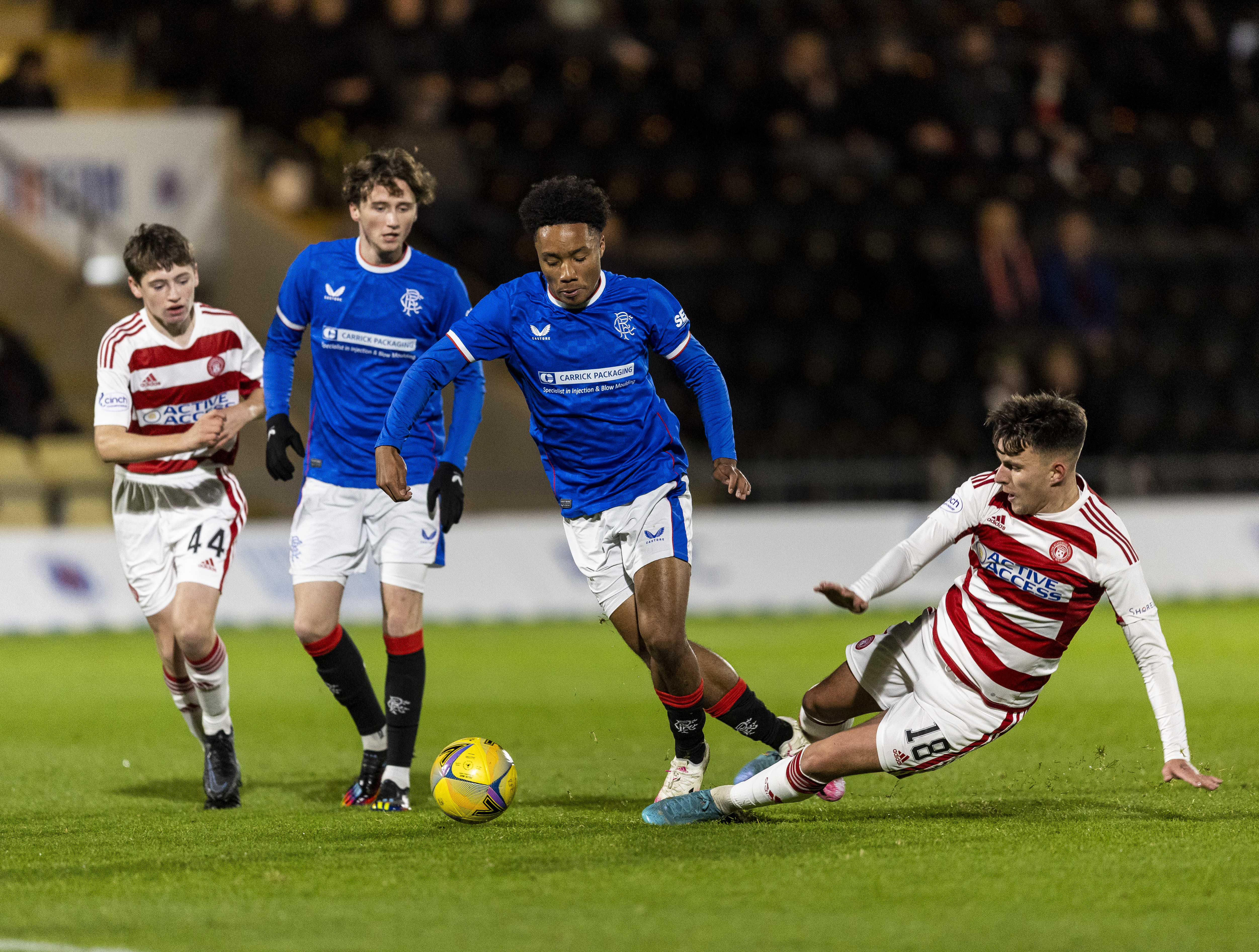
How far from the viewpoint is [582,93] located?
1817 centimetres

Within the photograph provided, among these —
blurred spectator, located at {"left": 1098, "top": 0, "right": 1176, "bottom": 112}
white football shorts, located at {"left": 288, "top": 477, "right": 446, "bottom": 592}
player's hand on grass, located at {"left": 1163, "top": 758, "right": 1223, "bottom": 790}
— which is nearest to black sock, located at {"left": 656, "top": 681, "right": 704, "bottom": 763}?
white football shorts, located at {"left": 288, "top": 477, "right": 446, "bottom": 592}

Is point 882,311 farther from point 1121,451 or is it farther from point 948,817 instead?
point 948,817

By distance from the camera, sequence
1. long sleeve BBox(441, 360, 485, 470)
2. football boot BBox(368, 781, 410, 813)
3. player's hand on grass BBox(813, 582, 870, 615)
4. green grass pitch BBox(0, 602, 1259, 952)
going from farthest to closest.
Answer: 1. long sleeve BBox(441, 360, 485, 470)
2. football boot BBox(368, 781, 410, 813)
3. player's hand on grass BBox(813, 582, 870, 615)
4. green grass pitch BBox(0, 602, 1259, 952)

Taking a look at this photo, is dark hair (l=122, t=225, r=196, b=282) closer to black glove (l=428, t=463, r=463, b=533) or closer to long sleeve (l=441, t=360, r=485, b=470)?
long sleeve (l=441, t=360, r=485, b=470)

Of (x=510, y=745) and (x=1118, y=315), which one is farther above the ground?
(x=1118, y=315)

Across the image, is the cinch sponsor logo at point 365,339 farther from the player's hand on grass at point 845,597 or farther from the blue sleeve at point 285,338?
the player's hand on grass at point 845,597

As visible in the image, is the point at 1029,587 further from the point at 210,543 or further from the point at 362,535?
the point at 210,543

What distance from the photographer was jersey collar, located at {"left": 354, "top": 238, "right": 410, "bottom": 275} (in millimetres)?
6758

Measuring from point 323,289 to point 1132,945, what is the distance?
164 inches

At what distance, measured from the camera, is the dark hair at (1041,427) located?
5449 mm

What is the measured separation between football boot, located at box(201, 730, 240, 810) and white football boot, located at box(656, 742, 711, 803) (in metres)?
1.80

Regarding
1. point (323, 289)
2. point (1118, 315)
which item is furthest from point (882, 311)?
point (323, 289)

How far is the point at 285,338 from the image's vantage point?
6867 mm

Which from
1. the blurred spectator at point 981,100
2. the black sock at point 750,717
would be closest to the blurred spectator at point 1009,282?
the blurred spectator at point 981,100
